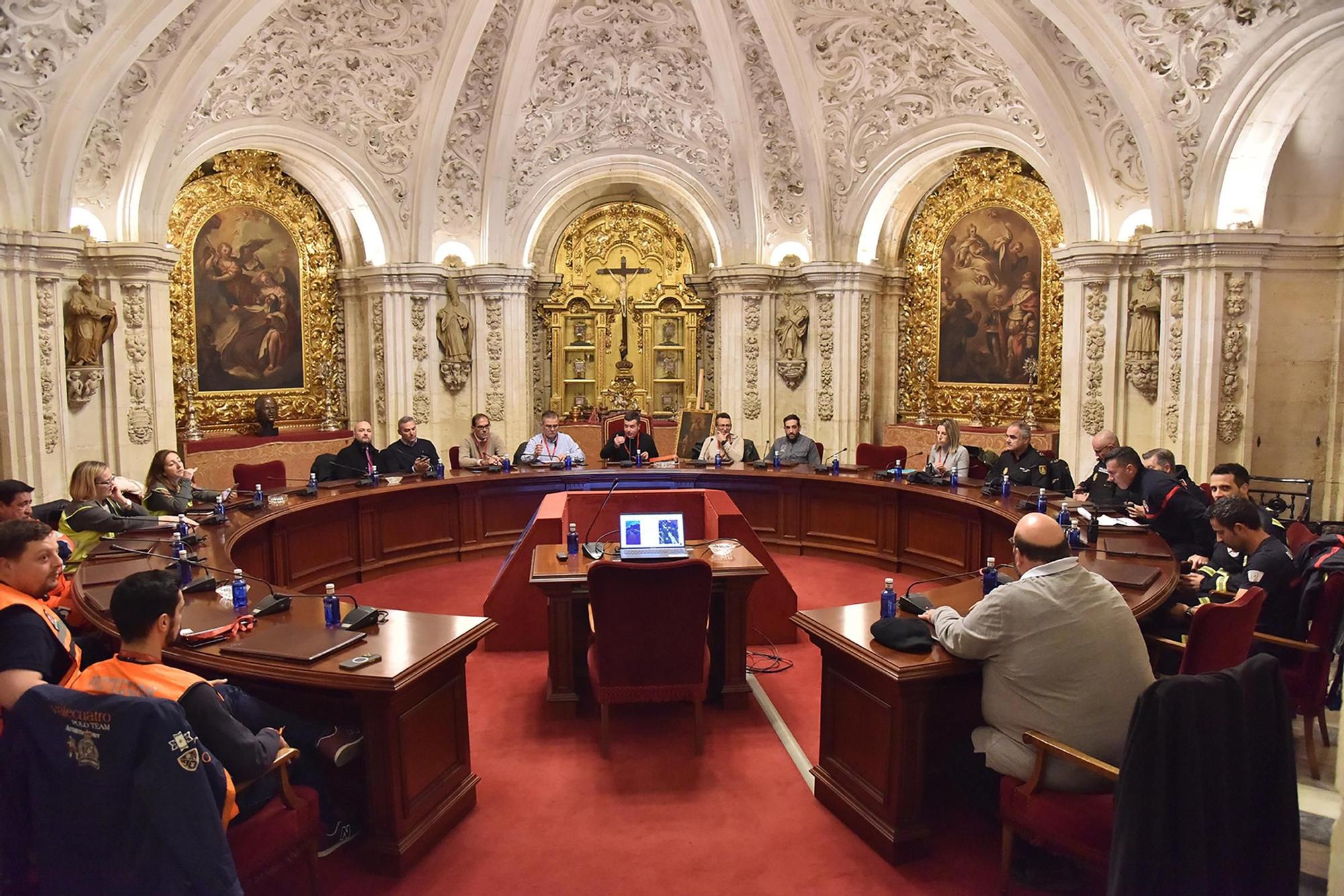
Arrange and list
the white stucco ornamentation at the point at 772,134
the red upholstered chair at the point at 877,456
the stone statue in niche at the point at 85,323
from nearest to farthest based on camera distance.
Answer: the stone statue in niche at the point at 85,323 < the red upholstered chair at the point at 877,456 < the white stucco ornamentation at the point at 772,134

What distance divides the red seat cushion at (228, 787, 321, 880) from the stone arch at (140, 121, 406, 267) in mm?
7862

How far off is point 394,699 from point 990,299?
10.4m

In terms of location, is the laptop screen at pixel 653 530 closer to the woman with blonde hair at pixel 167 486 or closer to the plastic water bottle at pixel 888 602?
the plastic water bottle at pixel 888 602

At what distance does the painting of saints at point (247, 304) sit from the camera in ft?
36.3

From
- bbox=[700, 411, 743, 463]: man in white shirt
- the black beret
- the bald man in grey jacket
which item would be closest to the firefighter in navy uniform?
bbox=[700, 411, 743, 463]: man in white shirt

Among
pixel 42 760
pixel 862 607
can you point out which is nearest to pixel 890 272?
pixel 862 607

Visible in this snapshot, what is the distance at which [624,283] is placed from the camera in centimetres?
1362

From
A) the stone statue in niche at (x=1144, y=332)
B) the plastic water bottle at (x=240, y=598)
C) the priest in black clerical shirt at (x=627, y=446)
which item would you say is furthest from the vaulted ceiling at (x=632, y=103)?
the plastic water bottle at (x=240, y=598)

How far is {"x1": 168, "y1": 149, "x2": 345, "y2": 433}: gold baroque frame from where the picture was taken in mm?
10742

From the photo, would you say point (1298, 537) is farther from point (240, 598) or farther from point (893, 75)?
point (893, 75)

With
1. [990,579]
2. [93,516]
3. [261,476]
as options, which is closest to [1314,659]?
[990,579]

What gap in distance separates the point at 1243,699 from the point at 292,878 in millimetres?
3101

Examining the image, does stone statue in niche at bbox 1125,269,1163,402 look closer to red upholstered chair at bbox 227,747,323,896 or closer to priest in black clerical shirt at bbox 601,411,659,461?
priest in black clerical shirt at bbox 601,411,659,461

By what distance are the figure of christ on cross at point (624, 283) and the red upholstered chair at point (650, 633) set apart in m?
9.85
